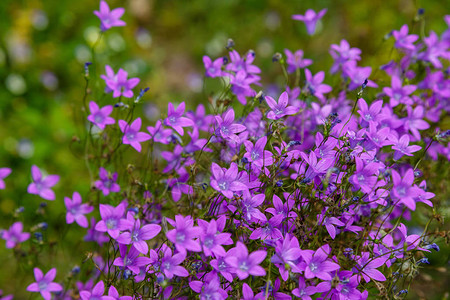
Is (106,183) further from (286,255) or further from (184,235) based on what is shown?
(286,255)

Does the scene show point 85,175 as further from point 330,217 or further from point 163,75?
point 330,217

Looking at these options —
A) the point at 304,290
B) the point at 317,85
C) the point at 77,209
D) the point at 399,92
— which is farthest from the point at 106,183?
the point at 399,92

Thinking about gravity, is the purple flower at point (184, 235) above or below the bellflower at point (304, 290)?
above

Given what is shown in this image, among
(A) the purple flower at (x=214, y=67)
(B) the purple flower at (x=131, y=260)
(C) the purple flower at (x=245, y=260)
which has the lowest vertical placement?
(B) the purple flower at (x=131, y=260)

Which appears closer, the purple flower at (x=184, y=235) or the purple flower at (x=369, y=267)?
the purple flower at (x=184, y=235)

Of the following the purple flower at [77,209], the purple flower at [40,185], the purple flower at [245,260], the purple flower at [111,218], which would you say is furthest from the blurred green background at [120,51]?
the purple flower at [245,260]

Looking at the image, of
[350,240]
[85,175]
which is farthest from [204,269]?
[85,175]

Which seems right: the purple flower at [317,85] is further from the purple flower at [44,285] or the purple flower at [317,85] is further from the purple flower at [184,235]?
the purple flower at [44,285]
